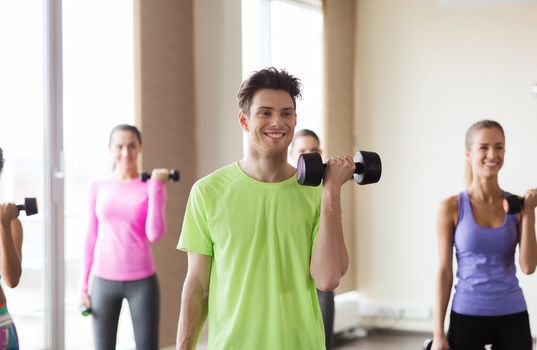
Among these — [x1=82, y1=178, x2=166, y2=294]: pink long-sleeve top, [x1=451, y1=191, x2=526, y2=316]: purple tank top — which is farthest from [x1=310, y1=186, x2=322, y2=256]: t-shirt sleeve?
[x1=82, y1=178, x2=166, y2=294]: pink long-sleeve top

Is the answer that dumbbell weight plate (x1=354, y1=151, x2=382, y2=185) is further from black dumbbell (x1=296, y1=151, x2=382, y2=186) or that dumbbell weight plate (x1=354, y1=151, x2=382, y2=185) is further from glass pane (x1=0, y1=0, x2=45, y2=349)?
glass pane (x1=0, y1=0, x2=45, y2=349)

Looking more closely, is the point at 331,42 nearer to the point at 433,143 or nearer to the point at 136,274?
the point at 433,143

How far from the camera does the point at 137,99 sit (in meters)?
4.76

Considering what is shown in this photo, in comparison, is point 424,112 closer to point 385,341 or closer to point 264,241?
point 385,341

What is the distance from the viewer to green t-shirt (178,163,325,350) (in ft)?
6.46

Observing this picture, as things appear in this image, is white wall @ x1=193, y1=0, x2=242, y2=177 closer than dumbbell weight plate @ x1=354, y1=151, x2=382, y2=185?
No

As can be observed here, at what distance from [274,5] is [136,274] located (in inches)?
105

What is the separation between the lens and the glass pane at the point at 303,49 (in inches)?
223

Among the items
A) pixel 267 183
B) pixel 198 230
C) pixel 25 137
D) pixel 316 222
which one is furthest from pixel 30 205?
pixel 25 137

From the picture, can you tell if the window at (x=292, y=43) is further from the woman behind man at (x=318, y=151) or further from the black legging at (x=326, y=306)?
the black legging at (x=326, y=306)

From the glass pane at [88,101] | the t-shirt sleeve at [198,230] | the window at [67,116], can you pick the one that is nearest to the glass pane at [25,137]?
the window at [67,116]

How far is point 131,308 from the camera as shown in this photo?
377 centimetres

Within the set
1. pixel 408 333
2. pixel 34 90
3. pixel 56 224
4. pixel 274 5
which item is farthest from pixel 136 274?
pixel 408 333

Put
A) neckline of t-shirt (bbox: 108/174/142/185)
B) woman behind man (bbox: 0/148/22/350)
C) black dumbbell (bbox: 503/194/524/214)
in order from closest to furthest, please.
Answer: woman behind man (bbox: 0/148/22/350) → black dumbbell (bbox: 503/194/524/214) → neckline of t-shirt (bbox: 108/174/142/185)
